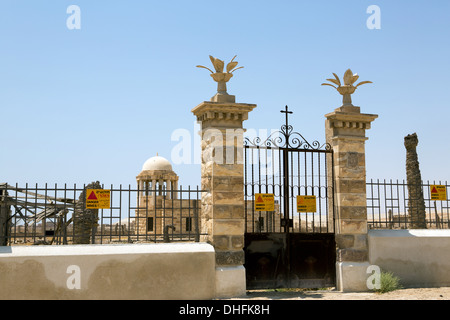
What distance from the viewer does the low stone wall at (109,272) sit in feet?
26.5

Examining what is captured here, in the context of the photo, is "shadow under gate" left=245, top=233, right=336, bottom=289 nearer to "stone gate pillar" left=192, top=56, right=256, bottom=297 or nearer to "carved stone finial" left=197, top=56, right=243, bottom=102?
"stone gate pillar" left=192, top=56, right=256, bottom=297

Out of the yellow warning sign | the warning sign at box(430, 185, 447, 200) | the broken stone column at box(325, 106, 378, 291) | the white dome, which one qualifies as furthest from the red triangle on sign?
the white dome

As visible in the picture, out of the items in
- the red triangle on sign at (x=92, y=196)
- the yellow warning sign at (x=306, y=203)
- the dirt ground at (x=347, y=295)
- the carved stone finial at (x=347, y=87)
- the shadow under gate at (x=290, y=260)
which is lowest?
the dirt ground at (x=347, y=295)

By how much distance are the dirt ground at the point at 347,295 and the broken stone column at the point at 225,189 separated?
2.16 ft

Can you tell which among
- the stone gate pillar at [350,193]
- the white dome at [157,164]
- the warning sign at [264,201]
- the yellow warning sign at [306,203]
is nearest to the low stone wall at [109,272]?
the warning sign at [264,201]

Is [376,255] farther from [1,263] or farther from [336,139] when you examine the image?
[1,263]

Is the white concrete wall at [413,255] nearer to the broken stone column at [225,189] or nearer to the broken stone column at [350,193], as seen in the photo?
the broken stone column at [350,193]

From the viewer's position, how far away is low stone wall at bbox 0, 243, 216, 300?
26.5 ft

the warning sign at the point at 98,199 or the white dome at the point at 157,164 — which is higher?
the white dome at the point at 157,164

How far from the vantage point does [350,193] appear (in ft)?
33.8

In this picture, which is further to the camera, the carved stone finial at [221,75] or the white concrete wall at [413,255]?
the white concrete wall at [413,255]

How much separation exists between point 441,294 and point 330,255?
240cm

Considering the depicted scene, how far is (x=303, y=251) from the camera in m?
10.1

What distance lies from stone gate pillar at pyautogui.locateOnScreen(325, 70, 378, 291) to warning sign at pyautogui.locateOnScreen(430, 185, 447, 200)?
96.0 inches
